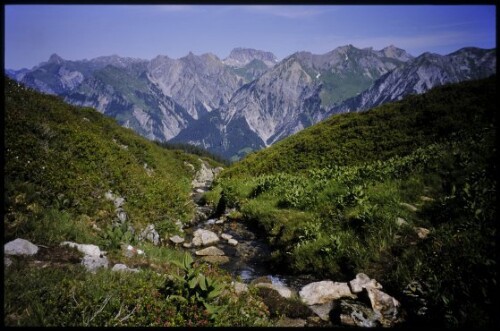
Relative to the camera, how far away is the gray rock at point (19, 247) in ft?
20.6

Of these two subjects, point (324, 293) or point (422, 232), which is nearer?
point (324, 293)

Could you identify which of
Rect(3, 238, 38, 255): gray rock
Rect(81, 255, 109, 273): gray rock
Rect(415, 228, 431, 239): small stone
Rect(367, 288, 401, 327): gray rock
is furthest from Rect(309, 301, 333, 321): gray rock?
Rect(3, 238, 38, 255): gray rock

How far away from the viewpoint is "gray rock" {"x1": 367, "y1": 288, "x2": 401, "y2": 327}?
18.6 ft

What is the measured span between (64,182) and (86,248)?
3.77 metres

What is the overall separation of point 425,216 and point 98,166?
12016mm

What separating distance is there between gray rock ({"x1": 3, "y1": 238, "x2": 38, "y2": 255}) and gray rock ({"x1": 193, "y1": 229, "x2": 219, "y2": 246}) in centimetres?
739

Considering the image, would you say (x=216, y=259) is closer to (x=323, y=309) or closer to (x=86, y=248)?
(x=86, y=248)

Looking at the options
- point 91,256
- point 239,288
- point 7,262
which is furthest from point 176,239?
point 7,262

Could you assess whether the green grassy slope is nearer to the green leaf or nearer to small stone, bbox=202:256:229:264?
small stone, bbox=202:256:229:264

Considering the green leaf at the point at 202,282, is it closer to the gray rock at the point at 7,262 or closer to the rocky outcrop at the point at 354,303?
the rocky outcrop at the point at 354,303

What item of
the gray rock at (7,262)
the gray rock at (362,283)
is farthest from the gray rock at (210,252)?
the gray rock at (7,262)

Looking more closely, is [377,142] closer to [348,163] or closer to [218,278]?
[348,163]

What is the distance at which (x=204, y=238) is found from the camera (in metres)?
14.0

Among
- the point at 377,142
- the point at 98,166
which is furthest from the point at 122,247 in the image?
the point at 377,142
